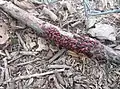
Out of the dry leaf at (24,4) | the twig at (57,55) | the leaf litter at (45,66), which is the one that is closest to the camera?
the leaf litter at (45,66)

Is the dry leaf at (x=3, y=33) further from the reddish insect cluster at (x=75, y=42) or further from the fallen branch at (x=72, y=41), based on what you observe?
the reddish insect cluster at (x=75, y=42)

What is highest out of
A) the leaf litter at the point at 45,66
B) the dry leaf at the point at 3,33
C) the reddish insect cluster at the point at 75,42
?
the dry leaf at the point at 3,33

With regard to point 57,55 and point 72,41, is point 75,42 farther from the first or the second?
point 57,55

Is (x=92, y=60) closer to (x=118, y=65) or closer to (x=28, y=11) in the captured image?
(x=118, y=65)

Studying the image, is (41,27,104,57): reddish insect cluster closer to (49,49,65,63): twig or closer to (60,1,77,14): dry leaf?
(49,49,65,63): twig

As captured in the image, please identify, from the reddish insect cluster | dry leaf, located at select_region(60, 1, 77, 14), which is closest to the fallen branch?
the reddish insect cluster

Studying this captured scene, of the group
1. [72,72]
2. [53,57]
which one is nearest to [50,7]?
[53,57]

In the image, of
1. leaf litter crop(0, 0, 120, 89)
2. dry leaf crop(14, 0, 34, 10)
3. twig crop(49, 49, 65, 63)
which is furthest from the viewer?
dry leaf crop(14, 0, 34, 10)

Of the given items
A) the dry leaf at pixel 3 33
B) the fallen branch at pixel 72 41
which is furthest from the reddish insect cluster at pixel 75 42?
the dry leaf at pixel 3 33
